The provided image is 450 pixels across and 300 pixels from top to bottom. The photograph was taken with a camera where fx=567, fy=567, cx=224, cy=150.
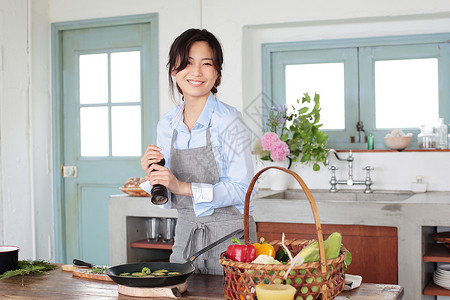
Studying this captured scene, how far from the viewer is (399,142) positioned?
12.7 ft

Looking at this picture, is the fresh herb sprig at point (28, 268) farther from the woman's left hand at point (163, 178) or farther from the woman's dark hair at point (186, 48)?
the woman's dark hair at point (186, 48)

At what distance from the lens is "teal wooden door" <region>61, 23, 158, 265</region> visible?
4520 mm

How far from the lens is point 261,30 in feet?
14.2

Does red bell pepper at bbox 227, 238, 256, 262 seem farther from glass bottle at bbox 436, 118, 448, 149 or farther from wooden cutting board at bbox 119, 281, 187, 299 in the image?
glass bottle at bbox 436, 118, 448, 149

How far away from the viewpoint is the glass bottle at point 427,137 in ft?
12.6

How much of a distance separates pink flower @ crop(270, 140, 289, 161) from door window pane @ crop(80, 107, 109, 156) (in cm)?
149

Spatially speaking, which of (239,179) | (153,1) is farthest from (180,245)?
(153,1)

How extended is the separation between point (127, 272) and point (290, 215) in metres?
1.73

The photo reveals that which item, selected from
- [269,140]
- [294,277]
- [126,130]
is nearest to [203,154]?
[294,277]

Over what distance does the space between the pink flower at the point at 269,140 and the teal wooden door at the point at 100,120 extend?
3.09 feet

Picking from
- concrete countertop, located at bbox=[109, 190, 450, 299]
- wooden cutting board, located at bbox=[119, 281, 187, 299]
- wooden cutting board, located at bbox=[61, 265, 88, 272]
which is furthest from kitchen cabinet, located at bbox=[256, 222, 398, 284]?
wooden cutting board, located at bbox=[119, 281, 187, 299]

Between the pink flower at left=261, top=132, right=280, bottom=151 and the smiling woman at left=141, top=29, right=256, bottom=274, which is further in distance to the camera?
the pink flower at left=261, top=132, right=280, bottom=151

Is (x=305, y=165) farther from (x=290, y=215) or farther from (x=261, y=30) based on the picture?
(x=261, y=30)

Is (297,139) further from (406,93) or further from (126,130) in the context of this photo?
(126,130)
